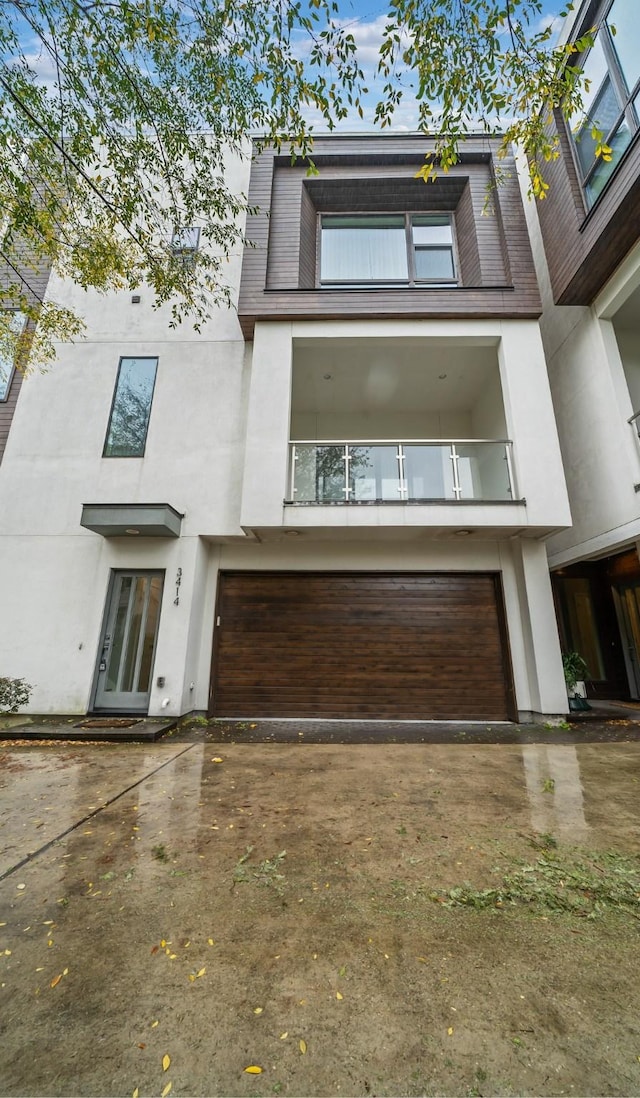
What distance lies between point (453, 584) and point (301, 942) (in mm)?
6261

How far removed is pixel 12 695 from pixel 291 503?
207 inches

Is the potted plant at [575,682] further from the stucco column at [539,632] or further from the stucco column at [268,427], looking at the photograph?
the stucco column at [268,427]

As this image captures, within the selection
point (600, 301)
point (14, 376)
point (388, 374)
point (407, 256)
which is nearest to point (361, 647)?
point (388, 374)

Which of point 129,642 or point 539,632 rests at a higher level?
point 539,632

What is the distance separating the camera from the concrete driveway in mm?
1361

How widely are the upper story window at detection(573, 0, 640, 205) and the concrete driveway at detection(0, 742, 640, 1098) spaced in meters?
8.01

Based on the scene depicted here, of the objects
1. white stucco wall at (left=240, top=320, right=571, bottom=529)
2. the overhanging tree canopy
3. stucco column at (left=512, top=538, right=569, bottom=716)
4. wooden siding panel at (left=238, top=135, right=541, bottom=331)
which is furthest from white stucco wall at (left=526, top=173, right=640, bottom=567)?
the overhanging tree canopy

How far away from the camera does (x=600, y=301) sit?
6.89m

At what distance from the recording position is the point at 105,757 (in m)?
4.93

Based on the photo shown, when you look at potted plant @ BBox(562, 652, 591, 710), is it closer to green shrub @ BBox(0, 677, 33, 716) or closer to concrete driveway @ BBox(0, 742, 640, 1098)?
concrete driveway @ BBox(0, 742, 640, 1098)

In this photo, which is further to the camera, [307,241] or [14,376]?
[307,241]

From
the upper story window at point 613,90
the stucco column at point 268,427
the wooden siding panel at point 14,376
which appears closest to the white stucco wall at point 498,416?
the stucco column at point 268,427

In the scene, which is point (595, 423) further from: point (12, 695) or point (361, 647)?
point (12, 695)

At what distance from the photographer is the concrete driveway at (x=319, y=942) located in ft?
4.47
